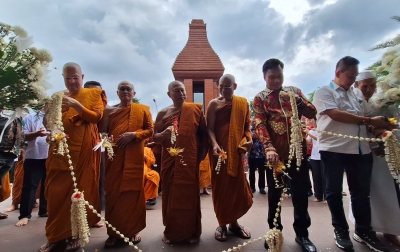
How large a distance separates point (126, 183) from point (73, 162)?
25.8 inches

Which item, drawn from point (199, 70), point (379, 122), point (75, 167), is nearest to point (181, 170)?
point (75, 167)

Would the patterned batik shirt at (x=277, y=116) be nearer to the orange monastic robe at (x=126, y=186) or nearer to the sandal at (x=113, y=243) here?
the orange monastic robe at (x=126, y=186)

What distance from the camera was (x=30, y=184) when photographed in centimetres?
427

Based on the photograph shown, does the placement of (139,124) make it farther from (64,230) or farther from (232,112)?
(64,230)

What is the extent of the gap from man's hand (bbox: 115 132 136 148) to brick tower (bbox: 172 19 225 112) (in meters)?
7.97

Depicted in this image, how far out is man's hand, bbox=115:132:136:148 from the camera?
3.06 meters

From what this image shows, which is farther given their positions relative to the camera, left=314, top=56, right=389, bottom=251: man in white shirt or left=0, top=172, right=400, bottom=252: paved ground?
left=0, top=172, right=400, bottom=252: paved ground

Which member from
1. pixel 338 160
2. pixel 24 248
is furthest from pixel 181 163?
pixel 24 248

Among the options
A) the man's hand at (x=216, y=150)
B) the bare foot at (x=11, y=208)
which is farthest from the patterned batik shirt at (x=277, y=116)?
the bare foot at (x=11, y=208)

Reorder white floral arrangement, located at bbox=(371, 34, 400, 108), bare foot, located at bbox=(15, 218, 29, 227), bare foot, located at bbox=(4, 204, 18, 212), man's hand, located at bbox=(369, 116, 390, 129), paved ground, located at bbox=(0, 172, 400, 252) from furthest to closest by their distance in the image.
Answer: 1. bare foot, located at bbox=(4, 204, 18, 212)
2. bare foot, located at bbox=(15, 218, 29, 227)
3. paved ground, located at bbox=(0, 172, 400, 252)
4. man's hand, located at bbox=(369, 116, 390, 129)
5. white floral arrangement, located at bbox=(371, 34, 400, 108)

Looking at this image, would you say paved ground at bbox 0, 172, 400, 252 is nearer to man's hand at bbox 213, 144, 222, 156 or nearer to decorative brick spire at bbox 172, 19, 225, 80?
man's hand at bbox 213, 144, 222, 156

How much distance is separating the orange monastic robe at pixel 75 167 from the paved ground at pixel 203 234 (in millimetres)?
485

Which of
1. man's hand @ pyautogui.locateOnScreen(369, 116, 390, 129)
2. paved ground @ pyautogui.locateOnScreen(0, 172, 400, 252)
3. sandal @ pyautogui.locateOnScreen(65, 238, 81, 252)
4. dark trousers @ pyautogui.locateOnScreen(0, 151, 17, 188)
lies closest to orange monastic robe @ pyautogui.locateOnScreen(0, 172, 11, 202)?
paved ground @ pyautogui.locateOnScreen(0, 172, 400, 252)

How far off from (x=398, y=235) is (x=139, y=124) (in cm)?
341
